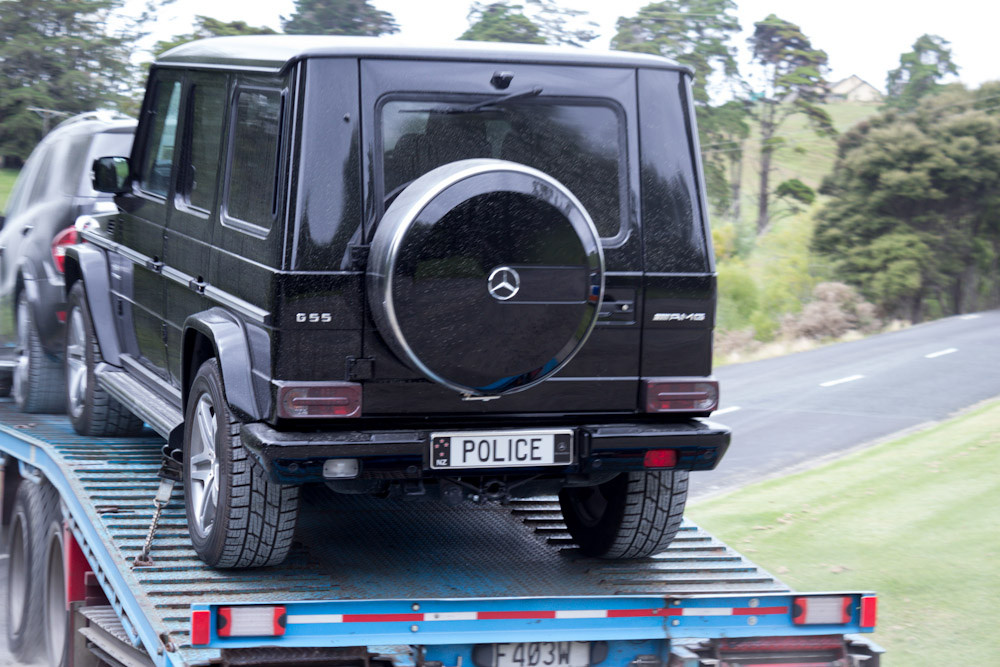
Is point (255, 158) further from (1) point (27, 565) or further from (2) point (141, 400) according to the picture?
(1) point (27, 565)

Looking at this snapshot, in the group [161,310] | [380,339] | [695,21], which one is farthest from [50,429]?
[695,21]

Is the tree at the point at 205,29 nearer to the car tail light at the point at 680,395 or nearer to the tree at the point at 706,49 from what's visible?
the tree at the point at 706,49

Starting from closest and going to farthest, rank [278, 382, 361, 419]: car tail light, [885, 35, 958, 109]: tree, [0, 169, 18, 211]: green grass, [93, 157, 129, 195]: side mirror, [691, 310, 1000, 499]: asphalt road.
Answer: [278, 382, 361, 419]: car tail light < [93, 157, 129, 195]: side mirror < [691, 310, 1000, 499]: asphalt road < [0, 169, 18, 211]: green grass < [885, 35, 958, 109]: tree

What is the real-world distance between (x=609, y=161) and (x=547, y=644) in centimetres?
167

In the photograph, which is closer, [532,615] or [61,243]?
[532,615]

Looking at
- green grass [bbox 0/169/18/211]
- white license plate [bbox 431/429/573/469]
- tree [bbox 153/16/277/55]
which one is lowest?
green grass [bbox 0/169/18/211]

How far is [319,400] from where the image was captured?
4066 mm

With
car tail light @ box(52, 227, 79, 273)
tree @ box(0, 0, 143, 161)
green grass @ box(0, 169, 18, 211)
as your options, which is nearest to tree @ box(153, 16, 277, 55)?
tree @ box(0, 0, 143, 161)

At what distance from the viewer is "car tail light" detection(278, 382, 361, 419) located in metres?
4.04

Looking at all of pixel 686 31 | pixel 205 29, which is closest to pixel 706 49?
pixel 686 31

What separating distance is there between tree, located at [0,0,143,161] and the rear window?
2810 centimetres

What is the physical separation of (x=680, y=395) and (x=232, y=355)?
1.58 m

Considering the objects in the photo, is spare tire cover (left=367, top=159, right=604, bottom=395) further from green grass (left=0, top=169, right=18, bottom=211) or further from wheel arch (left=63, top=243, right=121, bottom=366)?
green grass (left=0, top=169, right=18, bottom=211)

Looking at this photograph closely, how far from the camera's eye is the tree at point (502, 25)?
36281mm
